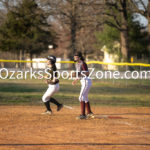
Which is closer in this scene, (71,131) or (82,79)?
(71,131)

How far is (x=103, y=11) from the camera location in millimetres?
30469

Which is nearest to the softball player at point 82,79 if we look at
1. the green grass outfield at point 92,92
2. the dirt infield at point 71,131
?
the dirt infield at point 71,131

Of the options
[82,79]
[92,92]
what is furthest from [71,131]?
[92,92]

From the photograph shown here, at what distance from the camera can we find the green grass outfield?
17.4 metres

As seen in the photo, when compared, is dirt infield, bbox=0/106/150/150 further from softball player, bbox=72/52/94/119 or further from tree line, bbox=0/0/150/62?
tree line, bbox=0/0/150/62

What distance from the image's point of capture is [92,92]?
2125 cm

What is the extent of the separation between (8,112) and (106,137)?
210 inches

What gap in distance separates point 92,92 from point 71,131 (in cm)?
1178

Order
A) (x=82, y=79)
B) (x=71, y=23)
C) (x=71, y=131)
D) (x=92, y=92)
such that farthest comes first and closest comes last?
1. (x=71, y=23)
2. (x=92, y=92)
3. (x=82, y=79)
4. (x=71, y=131)

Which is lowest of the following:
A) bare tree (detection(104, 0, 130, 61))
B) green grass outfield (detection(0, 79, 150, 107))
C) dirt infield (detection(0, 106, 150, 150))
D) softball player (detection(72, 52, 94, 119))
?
dirt infield (detection(0, 106, 150, 150))

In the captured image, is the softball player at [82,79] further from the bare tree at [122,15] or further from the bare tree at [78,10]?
the bare tree at [122,15]

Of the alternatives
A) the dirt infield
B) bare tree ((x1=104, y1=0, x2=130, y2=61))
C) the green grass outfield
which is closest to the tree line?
bare tree ((x1=104, y1=0, x2=130, y2=61))

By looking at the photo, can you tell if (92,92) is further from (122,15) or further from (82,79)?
(122,15)

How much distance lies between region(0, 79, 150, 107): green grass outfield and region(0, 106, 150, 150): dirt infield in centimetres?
355
